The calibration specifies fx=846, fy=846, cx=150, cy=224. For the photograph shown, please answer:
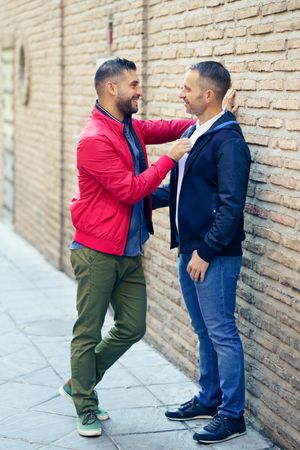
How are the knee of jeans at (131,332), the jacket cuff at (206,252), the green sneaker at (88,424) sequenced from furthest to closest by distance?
1. the knee of jeans at (131,332)
2. the green sneaker at (88,424)
3. the jacket cuff at (206,252)

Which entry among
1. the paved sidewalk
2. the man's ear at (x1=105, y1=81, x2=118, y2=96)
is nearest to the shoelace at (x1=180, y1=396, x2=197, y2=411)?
the paved sidewalk

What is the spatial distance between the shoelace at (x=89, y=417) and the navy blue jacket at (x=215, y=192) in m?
1.10

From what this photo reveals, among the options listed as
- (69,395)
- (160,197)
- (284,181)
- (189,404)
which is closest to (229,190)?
(284,181)

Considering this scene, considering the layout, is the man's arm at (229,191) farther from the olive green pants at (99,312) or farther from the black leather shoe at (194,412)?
the black leather shoe at (194,412)

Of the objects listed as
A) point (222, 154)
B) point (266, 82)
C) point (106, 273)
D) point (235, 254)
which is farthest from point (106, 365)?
point (266, 82)

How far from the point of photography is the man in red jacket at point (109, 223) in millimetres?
4574

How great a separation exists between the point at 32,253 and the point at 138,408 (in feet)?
17.6

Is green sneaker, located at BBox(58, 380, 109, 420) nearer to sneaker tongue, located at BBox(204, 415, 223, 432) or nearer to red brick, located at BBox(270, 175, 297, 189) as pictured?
sneaker tongue, located at BBox(204, 415, 223, 432)

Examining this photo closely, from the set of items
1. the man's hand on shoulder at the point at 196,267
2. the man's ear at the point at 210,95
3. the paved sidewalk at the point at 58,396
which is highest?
the man's ear at the point at 210,95

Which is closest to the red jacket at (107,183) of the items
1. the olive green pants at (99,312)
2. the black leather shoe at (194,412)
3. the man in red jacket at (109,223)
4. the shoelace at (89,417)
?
the man in red jacket at (109,223)

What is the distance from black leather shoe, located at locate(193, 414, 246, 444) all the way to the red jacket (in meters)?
1.09

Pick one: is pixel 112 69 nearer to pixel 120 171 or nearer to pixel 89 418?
pixel 120 171

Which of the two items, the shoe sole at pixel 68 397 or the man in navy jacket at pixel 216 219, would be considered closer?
the man in navy jacket at pixel 216 219

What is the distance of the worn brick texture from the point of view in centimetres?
451
